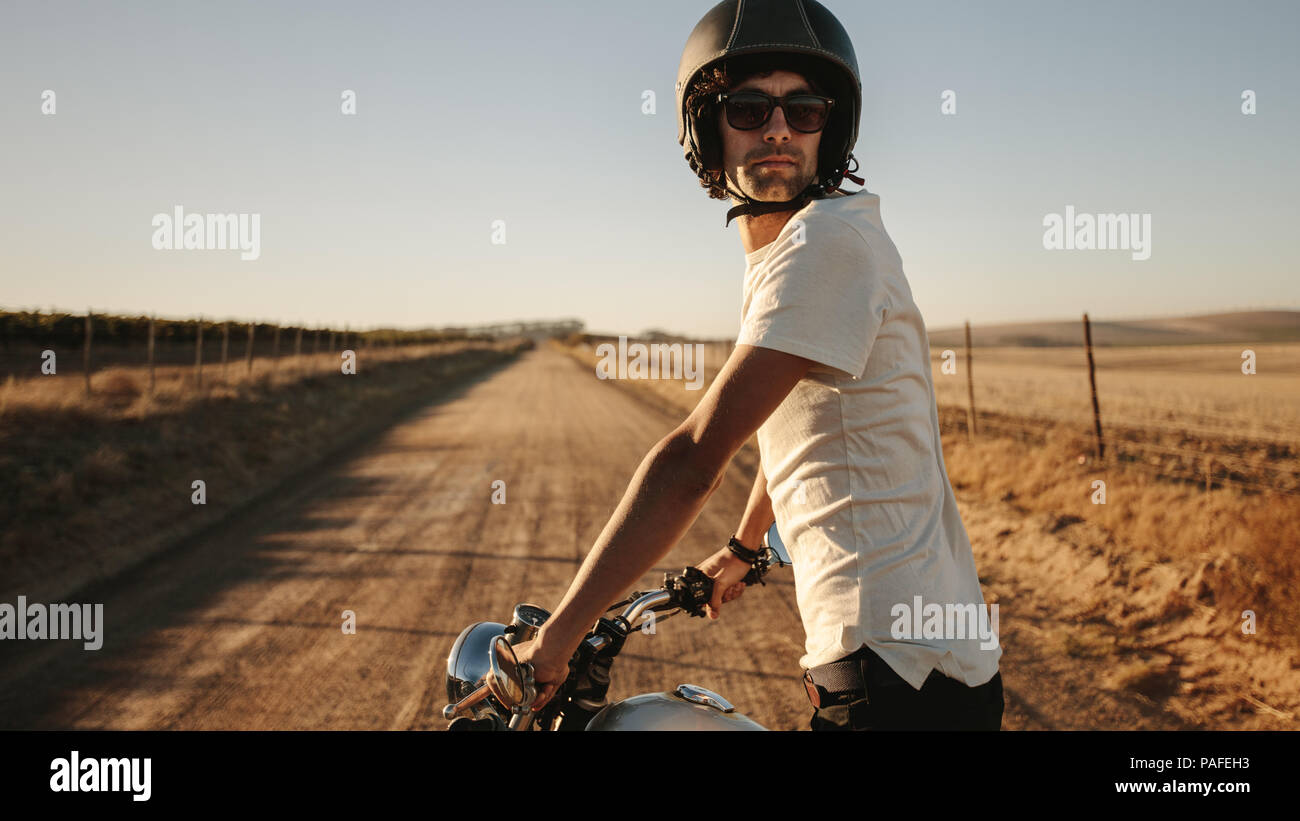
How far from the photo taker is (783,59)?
1600 millimetres

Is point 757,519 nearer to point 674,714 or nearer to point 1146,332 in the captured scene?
point 674,714

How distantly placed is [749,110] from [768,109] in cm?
4

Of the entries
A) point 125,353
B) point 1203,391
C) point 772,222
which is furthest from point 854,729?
point 125,353

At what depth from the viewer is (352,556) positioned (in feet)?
22.6

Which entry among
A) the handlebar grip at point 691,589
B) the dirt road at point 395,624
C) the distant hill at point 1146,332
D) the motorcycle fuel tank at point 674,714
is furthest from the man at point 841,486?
the distant hill at point 1146,332

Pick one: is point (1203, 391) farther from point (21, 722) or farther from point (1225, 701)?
point (21, 722)

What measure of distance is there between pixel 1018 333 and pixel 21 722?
70.3 m

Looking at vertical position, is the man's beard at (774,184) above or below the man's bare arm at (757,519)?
above

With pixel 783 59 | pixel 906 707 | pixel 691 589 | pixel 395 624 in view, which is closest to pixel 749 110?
pixel 783 59

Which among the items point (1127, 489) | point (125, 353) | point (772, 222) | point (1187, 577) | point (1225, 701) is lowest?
point (1225, 701)

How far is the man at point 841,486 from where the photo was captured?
4.02ft

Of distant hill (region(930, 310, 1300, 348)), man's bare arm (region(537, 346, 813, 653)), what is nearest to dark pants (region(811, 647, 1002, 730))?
man's bare arm (region(537, 346, 813, 653))

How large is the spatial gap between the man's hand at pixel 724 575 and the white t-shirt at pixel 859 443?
493 millimetres

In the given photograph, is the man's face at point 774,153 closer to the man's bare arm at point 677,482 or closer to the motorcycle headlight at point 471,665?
the man's bare arm at point 677,482
